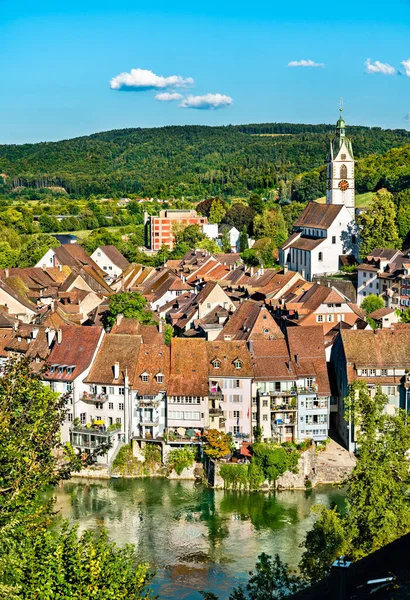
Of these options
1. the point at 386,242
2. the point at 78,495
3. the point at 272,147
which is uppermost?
the point at 272,147

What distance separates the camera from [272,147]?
163 metres

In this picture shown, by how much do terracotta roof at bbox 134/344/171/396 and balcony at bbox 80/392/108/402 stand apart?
117cm

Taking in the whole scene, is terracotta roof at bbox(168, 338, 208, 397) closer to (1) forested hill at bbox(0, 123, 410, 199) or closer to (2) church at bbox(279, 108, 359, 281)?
(2) church at bbox(279, 108, 359, 281)

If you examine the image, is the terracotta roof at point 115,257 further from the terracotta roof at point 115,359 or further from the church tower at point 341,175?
the terracotta roof at point 115,359

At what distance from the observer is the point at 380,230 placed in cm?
5359

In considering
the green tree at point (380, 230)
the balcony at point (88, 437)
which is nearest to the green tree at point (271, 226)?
the green tree at point (380, 230)

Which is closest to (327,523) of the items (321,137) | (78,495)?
(78,495)

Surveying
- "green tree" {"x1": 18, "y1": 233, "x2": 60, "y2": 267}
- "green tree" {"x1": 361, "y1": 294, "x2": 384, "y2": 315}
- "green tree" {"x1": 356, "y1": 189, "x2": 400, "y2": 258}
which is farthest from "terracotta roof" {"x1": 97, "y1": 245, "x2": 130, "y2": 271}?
"green tree" {"x1": 361, "y1": 294, "x2": 384, "y2": 315}

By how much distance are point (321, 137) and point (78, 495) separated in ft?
449

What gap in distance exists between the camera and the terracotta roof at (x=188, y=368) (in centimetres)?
3045

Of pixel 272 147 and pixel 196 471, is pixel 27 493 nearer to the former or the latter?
pixel 196 471

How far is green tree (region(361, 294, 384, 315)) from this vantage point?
1786 inches

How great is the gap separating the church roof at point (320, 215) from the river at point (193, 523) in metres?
30.3

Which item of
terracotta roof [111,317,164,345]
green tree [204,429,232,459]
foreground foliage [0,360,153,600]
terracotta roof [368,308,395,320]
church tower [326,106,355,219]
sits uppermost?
church tower [326,106,355,219]
